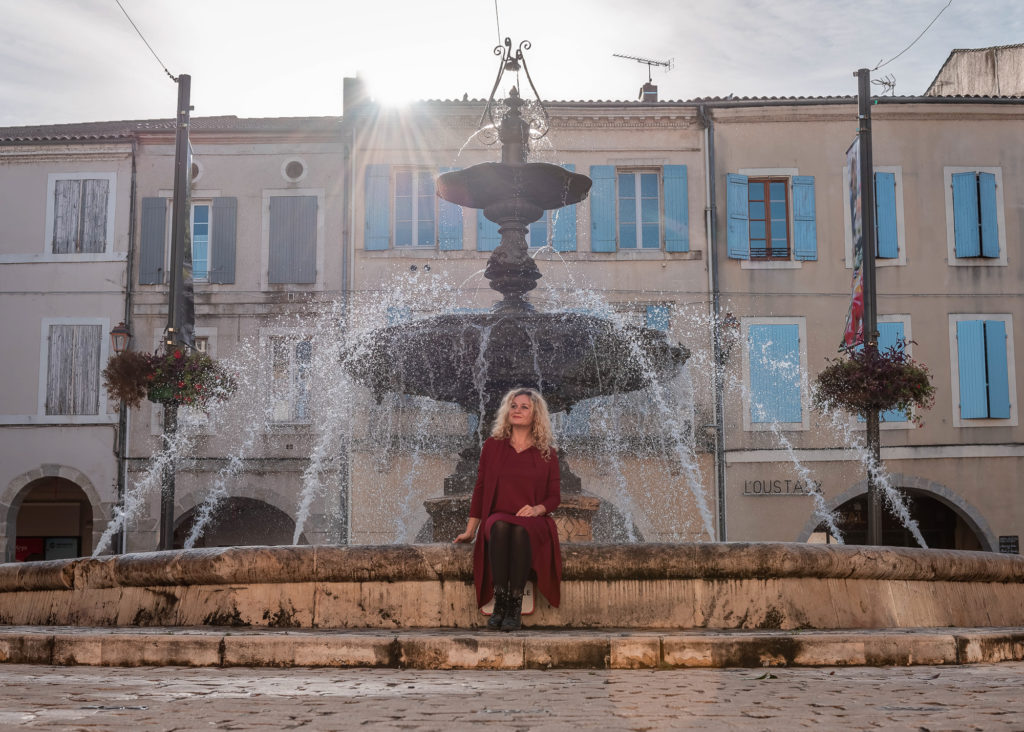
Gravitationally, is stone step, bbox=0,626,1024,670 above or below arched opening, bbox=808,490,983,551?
below

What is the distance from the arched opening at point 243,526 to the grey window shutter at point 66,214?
531 centimetres

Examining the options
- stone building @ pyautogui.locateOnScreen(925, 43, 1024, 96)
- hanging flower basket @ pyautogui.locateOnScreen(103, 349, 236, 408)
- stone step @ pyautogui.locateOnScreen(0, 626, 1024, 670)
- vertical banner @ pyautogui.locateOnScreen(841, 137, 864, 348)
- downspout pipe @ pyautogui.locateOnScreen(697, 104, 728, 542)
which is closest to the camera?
stone step @ pyautogui.locateOnScreen(0, 626, 1024, 670)

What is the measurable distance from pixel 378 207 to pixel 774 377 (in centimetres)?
725

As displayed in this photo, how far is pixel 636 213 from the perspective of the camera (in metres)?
21.8

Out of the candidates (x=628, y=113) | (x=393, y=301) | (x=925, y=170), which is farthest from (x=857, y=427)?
(x=393, y=301)

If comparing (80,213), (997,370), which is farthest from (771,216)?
(80,213)

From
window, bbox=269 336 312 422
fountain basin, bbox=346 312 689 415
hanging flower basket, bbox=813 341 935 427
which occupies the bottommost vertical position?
fountain basin, bbox=346 312 689 415

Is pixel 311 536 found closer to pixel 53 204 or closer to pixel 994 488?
pixel 53 204

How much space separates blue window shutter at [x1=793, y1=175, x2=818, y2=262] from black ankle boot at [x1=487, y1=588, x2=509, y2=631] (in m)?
16.3

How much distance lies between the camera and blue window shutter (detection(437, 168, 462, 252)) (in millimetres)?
21453

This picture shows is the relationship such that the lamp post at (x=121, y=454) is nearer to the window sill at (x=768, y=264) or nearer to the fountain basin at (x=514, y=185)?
the window sill at (x=768, y=264)

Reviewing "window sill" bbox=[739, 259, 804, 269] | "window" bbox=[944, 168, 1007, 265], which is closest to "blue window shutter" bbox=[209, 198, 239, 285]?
"window sill" bbox=[739, 259, 804, 269]

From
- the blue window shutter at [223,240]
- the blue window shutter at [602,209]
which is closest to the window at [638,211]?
the blue window shutter at [602,209]

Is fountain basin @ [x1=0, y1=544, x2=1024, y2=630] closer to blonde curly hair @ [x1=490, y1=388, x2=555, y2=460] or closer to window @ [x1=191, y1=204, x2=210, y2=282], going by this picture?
blonde curly hair @ [x1=490, y1=388, x2=555, y2=460]
